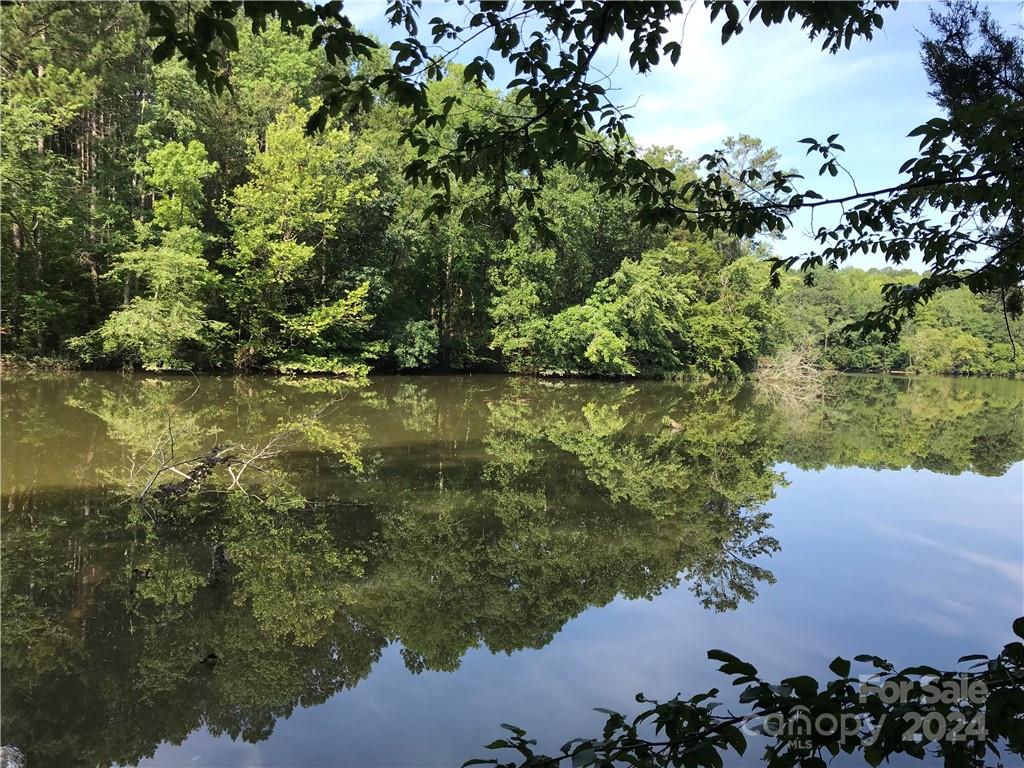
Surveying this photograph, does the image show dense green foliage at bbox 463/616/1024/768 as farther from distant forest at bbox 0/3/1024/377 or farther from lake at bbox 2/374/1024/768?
distant forest at bbox 0/3/1024/377

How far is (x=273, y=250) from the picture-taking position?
20.9m

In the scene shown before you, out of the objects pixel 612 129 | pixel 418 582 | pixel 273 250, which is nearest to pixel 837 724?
pixel 612 129

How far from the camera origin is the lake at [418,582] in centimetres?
363

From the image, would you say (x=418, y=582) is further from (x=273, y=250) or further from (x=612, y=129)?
(x=273, y=250)

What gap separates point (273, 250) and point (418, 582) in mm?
18085

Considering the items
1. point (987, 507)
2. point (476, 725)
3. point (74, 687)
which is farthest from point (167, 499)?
point (987, 507)

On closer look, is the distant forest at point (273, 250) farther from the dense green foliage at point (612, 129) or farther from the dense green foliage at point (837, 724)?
the dense green foliage at point (837, 724)

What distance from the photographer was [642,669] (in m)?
4.32

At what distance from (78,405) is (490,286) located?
17.5 meters

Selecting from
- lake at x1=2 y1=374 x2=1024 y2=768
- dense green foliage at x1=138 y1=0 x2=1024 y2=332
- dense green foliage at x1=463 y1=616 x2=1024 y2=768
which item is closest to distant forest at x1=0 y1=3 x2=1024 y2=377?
lake at x1=2 y1=374 x2=1024 y2=768

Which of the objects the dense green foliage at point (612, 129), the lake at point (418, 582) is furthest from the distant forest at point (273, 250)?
the dense green foliage at point (612, 129)

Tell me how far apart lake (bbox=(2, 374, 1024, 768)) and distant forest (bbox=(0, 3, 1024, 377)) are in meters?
5.79

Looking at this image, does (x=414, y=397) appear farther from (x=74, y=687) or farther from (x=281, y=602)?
(x=74, y=687)

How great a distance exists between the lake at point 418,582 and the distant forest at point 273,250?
5.79m
